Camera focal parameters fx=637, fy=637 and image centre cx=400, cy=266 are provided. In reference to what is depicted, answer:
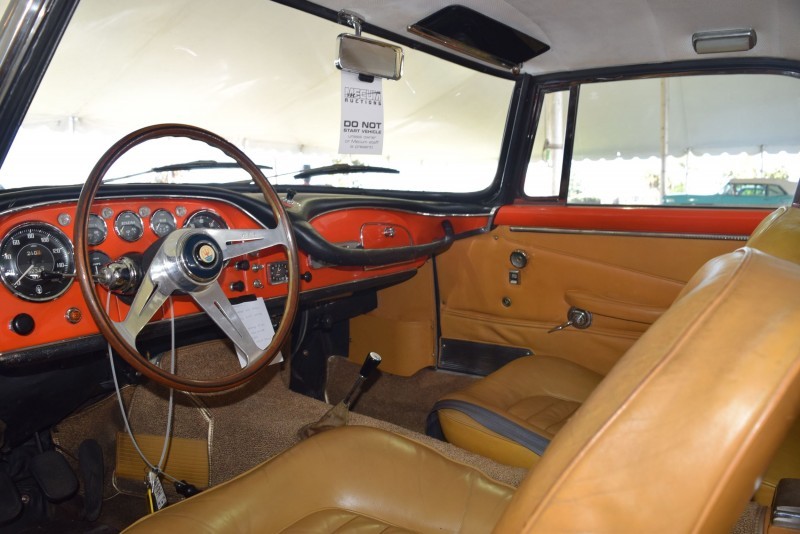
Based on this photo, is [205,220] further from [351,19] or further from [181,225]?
[351,19]

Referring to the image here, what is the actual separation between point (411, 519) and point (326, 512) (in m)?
0.18

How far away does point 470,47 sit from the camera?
2441 millimetres

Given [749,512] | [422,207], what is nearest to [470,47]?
[422,207]

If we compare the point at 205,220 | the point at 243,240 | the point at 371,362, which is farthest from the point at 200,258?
the point at 371,362

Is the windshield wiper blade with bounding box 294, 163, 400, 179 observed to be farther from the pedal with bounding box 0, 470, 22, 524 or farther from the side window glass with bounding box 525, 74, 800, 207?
the pedal with bounding box 0, 470, 22, 524

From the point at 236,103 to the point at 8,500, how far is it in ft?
4.55

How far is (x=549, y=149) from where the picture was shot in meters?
2.82

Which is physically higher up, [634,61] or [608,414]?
[634,61]

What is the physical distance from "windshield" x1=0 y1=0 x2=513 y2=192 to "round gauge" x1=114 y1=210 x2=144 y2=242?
0.72 ft

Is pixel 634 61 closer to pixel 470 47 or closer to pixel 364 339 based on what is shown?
pixel 470 47

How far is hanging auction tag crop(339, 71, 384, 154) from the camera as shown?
229cm

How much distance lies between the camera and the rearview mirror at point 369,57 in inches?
85.9

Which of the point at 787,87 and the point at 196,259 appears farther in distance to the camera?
the point at 787,87

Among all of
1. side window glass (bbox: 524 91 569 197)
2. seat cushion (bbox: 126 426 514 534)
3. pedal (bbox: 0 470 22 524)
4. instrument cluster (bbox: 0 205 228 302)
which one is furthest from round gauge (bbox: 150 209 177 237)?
side window glass (bbox: 524 91 569 197)
